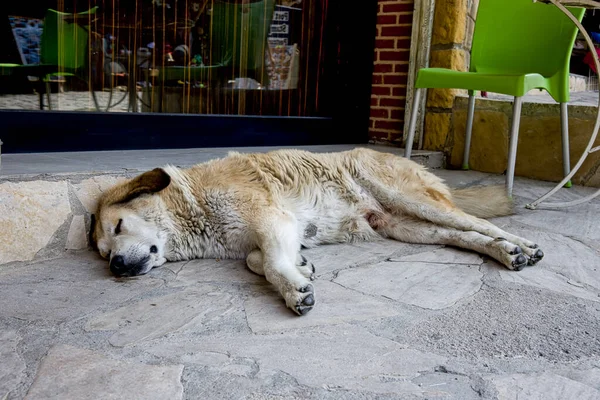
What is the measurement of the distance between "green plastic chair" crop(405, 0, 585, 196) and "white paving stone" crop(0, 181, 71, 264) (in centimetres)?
288

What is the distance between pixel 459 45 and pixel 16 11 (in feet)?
12.5

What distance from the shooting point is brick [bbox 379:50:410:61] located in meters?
5.57

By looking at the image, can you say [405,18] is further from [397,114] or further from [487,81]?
[487,81]

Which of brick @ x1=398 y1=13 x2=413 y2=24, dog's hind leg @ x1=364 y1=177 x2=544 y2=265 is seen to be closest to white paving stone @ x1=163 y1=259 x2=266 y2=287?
dog's hind leg @ x1=364 y1=177 x2=544 y2=265

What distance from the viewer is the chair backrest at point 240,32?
15.9ft

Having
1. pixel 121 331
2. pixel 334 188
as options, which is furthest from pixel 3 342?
pixel 334 188

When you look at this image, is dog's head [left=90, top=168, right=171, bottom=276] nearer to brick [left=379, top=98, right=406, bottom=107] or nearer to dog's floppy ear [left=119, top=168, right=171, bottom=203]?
dog's floppy ear [left=119, top=168, right=171, bottom=203]

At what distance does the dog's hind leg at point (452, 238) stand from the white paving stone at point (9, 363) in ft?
7.07

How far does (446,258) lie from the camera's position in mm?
3016

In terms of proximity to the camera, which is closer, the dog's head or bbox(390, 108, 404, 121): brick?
the dog's head

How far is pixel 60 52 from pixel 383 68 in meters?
3.14

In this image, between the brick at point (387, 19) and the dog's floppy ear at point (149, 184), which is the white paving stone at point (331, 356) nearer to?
the dog's floppy ear at point (149, 184)

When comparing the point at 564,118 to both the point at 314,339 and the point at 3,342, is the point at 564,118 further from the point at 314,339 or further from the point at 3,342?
the point at 3,342

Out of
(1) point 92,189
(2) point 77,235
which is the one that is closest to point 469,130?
(1) point 92,189
